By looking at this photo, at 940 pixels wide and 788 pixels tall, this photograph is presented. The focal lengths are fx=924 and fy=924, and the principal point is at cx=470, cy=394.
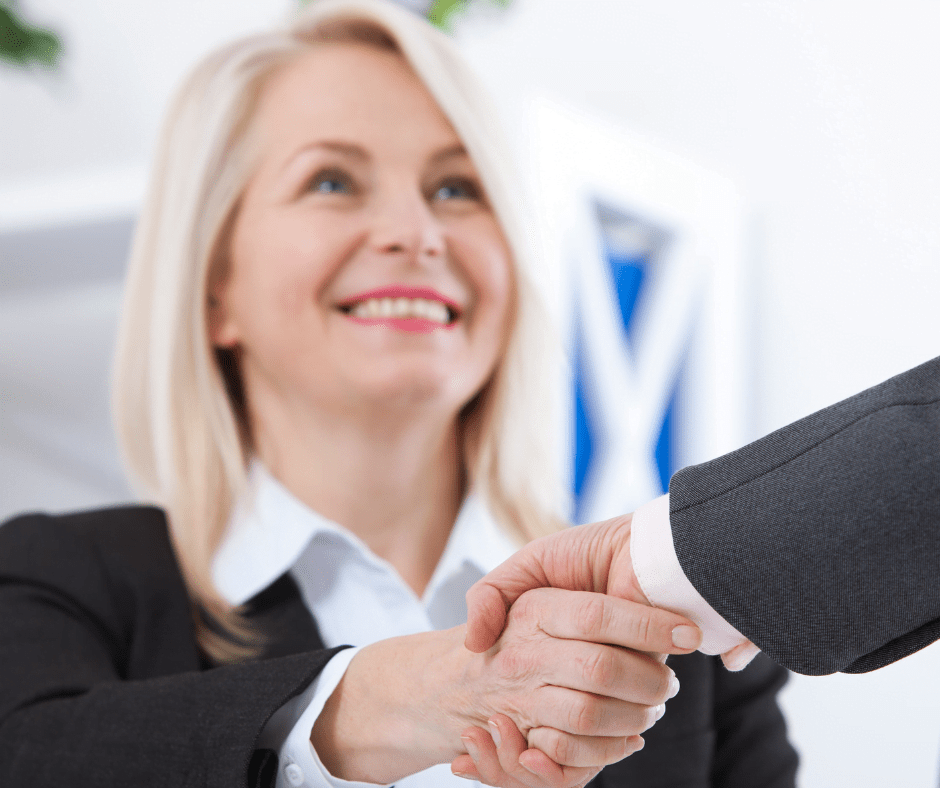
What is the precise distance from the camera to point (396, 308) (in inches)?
29.4

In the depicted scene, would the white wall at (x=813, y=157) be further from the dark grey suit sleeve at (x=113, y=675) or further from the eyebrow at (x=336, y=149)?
the dark grey suit sleeve at (x=113, y=675)

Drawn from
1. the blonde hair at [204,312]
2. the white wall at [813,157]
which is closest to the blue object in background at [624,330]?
the white wall at [813,157]

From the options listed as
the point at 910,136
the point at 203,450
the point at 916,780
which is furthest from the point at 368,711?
the point at 910,136

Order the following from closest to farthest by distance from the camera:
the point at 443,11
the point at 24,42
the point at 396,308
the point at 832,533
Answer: the point at 832,533 < the point at 396,308 < the point at 443,11 < the point at 24,42

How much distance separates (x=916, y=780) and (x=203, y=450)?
1.47 metres

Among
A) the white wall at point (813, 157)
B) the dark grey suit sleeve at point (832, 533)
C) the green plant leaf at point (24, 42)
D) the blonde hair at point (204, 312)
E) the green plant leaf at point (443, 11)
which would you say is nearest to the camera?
the dark grey suit sleeve at point (832, 533)

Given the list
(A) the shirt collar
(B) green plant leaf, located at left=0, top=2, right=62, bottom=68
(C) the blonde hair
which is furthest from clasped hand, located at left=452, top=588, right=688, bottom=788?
(B) green plant leaf, located at left=0, top=2, right=62, bottom=68

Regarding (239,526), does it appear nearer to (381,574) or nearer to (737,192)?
(381,574)

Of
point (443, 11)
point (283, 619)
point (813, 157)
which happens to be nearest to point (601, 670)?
point (283, 619)

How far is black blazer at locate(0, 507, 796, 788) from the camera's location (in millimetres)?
522

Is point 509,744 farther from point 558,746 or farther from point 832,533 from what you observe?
point 832,533

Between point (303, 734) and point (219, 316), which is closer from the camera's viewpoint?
point (303, 734)

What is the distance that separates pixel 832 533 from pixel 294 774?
0.32m

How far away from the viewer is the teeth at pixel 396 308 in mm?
745
